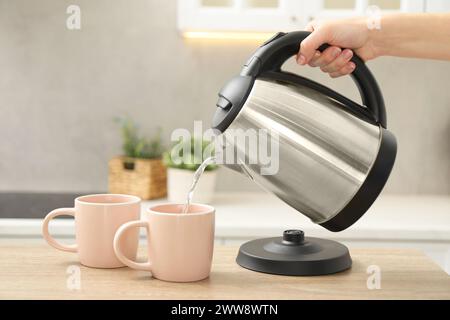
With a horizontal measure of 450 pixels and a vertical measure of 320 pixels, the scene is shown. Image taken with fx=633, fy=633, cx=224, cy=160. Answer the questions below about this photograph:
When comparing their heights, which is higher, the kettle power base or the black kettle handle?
the black kettle handle

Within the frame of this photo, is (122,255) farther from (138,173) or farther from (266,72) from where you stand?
(138,173)

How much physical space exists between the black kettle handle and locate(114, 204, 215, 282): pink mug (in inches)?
8.4

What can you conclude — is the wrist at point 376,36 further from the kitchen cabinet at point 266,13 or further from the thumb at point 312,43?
the kitchen cabinet at point 266,13

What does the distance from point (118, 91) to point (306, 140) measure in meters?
1.47

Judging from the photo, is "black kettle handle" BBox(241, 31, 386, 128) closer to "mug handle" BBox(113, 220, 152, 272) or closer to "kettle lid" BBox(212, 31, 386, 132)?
"kettle lid" BBox(212, 31, 386, 132)

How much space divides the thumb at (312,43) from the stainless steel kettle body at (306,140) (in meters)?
0.02

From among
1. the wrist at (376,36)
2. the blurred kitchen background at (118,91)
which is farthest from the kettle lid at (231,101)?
the blurred kitchen background at (118,91)

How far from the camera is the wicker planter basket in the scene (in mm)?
1979

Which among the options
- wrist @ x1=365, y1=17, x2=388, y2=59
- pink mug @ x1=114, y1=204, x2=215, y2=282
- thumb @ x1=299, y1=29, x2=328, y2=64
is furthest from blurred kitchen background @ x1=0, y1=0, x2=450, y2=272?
pink mug @ x1=114, y1=204, x2=215, y2=282

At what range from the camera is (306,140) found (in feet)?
2.83

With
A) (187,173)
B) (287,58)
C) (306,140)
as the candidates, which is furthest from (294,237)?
(187,173)

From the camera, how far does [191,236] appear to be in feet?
2.69
